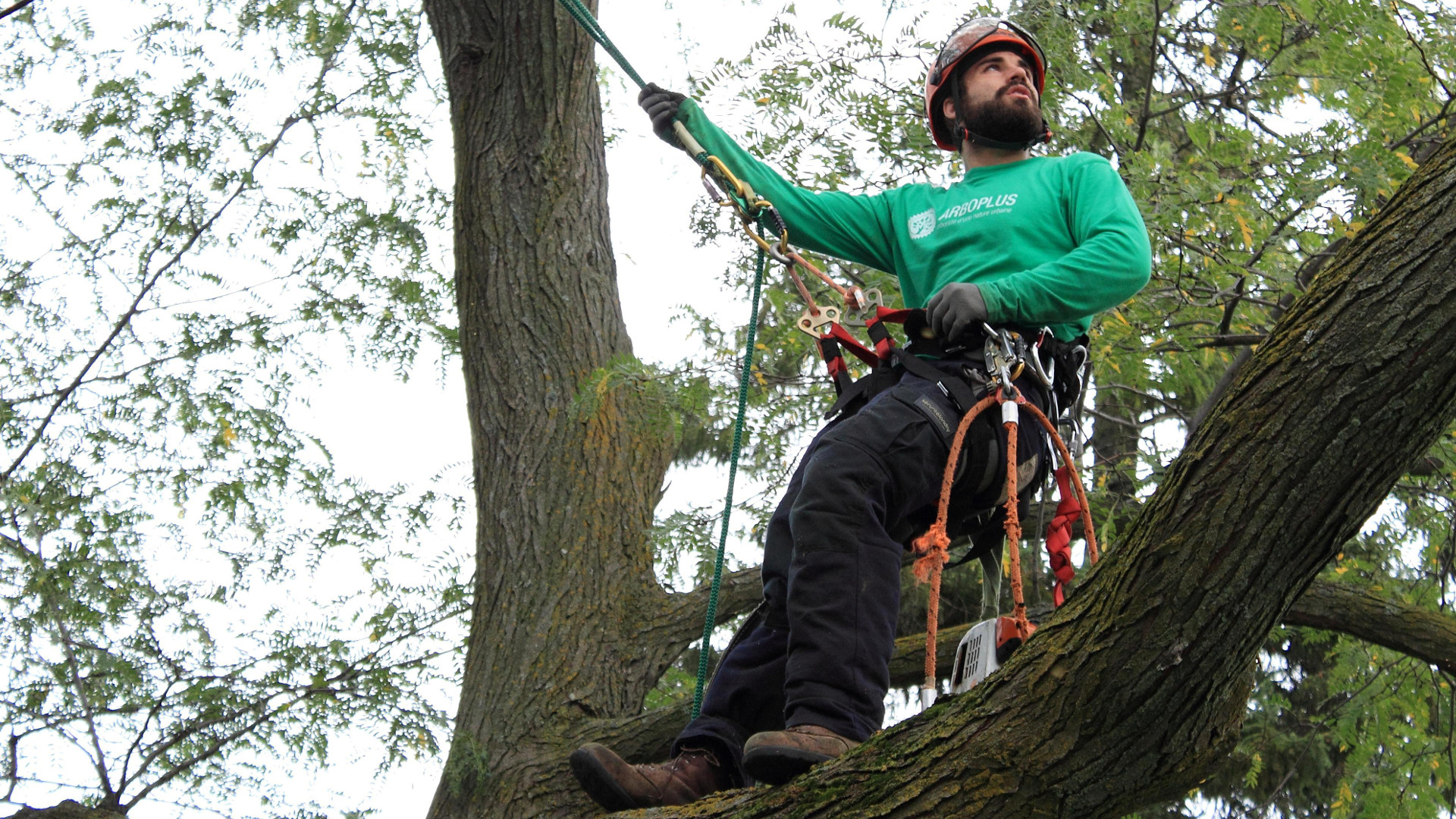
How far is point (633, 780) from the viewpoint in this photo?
9.36 ft

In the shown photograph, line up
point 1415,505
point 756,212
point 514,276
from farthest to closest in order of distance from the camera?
1. point 1415,505
2. point 514,276
3. point 756,212

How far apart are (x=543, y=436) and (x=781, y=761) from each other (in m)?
2.19

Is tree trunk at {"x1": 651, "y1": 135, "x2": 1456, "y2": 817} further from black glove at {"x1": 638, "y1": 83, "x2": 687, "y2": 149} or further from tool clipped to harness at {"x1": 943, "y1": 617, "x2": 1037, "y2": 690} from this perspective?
black glove at {"x1": 638, "y1": 83, "x2": 687, "y2": 149}

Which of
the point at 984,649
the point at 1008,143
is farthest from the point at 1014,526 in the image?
the point at 1008,143

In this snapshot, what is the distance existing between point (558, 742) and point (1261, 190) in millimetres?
2866

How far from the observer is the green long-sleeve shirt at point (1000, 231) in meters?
2.86

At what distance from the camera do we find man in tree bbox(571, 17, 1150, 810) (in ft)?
8.62

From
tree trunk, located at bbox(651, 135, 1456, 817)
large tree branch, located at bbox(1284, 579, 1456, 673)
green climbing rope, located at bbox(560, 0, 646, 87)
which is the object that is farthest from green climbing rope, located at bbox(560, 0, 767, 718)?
large tree branch, located at bbox(1284, 579, 1456, 673)

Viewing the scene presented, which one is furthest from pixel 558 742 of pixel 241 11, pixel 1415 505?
pixel 241 11

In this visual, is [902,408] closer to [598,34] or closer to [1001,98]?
[1001,98]

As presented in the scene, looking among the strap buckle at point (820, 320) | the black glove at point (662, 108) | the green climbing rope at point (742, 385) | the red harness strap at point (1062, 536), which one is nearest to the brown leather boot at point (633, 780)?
the green climbing rope at point (742, 385)

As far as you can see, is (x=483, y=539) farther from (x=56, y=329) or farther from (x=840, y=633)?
(x=56, y=329)

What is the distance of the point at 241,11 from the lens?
638 centimetres

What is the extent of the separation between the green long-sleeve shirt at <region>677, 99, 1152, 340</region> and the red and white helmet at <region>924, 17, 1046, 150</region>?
11.5 inches
